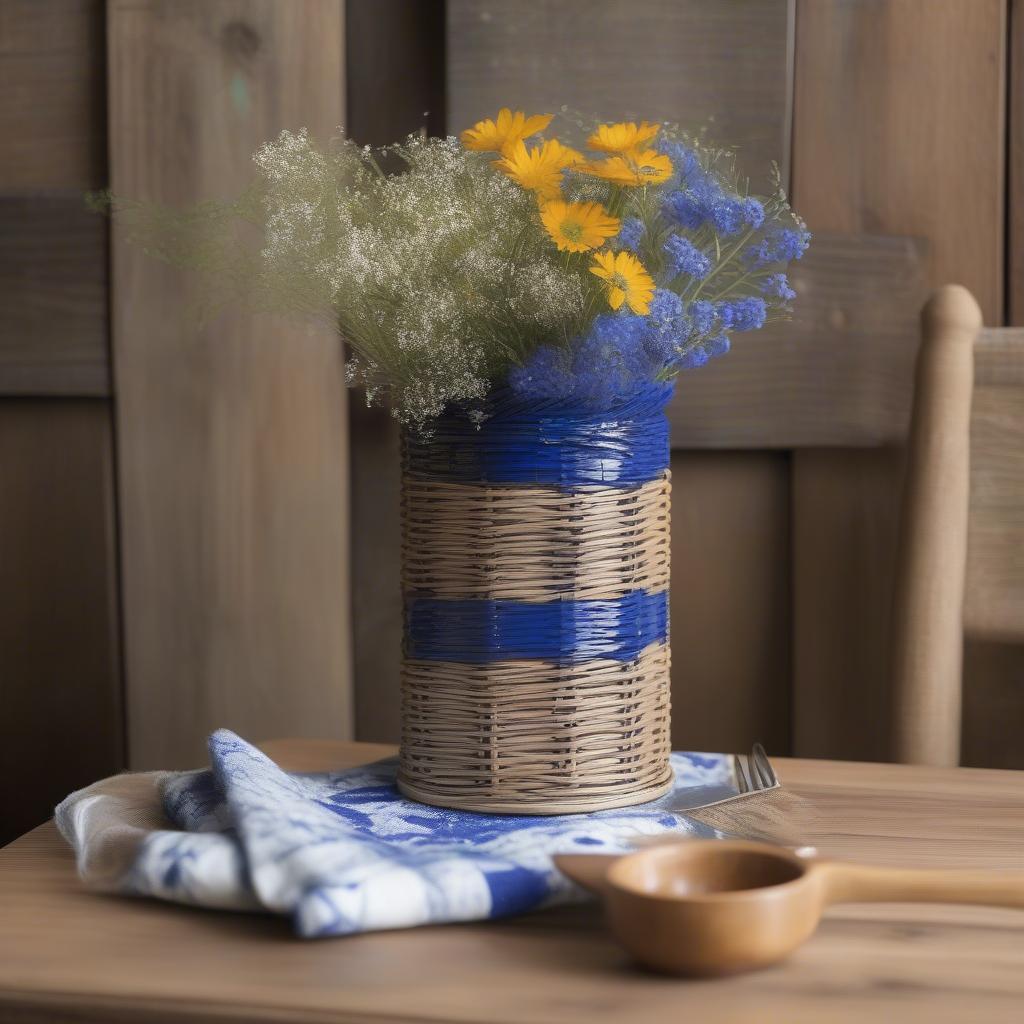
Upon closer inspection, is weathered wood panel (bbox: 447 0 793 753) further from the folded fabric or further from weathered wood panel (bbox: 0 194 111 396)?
the folded fabric

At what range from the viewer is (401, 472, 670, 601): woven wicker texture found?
701mm

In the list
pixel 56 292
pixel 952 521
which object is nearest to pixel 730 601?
pixel 952 521

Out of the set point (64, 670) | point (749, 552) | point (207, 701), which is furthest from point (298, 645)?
point (749, 552)

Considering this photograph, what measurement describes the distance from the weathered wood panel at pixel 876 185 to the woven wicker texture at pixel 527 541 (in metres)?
0.39

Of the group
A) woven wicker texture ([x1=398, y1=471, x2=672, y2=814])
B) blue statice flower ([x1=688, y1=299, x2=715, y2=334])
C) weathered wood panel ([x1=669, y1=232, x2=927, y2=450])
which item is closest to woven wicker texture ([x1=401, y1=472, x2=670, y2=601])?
woven wicker texture ([x1=398, y1=471, x2=672, y2=814])

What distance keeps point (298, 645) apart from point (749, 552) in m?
0.41

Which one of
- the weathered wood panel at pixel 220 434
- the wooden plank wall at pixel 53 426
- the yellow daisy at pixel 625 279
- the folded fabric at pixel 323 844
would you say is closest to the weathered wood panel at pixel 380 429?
the weathered wood panel at pixel 220 434

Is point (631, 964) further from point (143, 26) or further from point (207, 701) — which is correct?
point (143, 26)

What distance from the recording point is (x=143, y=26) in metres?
1.07

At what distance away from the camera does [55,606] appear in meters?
1.13

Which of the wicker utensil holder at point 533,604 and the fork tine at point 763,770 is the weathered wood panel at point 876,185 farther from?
the wicker utensil holder at point 533,604

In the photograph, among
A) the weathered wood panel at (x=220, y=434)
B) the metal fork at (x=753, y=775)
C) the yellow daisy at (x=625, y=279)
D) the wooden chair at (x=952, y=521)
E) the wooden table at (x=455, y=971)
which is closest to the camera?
the wooden table at (x=455, y=971)

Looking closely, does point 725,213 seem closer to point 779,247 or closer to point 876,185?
point 779,247

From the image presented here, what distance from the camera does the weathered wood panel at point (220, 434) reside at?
1.06 m
